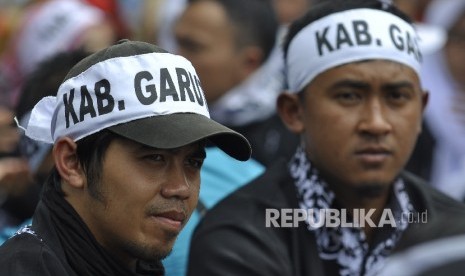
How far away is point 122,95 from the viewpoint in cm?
290

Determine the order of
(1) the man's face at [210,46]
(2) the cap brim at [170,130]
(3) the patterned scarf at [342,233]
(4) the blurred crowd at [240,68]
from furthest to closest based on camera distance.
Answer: (1) the man's face at [210,46] → (4) the blurred crowd at [240,68] → (3) the patterned scarf at [342,233] → (2) the cap brim at [170,130]

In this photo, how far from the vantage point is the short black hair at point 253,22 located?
20.1 ft

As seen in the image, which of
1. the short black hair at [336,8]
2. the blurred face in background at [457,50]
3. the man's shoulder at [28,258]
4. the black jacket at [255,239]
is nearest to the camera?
the man's shoulder at [28,258]

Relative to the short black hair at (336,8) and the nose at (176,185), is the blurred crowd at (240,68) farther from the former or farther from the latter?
the nose at (176,185)

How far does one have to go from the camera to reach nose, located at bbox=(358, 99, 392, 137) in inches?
154

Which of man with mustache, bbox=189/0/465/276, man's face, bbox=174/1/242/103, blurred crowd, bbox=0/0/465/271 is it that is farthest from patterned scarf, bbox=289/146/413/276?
man's face, bbox=174/1/242/103

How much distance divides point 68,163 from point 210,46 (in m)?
3.12

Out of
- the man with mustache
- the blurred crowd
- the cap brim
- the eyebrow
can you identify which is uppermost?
the cap brim

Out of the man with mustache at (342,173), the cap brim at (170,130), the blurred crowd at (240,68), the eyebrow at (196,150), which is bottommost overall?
the blurred crowd at (240,68)

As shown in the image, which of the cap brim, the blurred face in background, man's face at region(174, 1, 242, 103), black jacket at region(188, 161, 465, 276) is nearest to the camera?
the cap brim

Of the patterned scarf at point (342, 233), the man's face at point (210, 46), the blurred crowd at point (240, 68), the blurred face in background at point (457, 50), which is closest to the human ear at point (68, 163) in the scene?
the patterned scarf at point (342, 233)

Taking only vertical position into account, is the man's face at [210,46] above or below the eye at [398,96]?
below

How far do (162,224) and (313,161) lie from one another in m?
1.27

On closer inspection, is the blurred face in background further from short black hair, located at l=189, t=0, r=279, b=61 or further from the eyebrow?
the eyebrow
